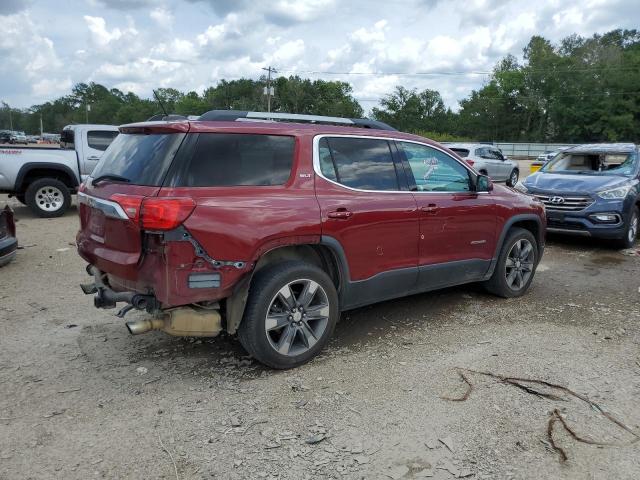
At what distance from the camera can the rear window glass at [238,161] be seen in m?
3.53

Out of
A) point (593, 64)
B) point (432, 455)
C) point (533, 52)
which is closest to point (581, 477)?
point (432, 455)

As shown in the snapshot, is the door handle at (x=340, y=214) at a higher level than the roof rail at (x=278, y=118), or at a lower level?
lower

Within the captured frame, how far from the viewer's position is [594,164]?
377 inches

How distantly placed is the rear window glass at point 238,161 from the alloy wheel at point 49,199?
8930 millimetres

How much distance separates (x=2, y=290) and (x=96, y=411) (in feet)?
11.1

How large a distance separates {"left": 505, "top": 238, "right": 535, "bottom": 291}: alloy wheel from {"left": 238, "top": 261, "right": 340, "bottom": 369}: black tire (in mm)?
2683

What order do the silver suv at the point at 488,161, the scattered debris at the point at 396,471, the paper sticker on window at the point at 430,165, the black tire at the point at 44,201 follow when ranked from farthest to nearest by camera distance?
the silver suv at the point at 488,161, the black tire at the point at 44,201, the paper sticker on window at the point at 430,165, the scattered debris at the point at 396,471

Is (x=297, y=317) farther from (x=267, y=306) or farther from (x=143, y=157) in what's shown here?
(x=143, y=157)

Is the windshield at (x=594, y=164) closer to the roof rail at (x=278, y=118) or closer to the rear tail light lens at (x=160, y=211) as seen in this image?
the roof rail at (x=278, y=118)

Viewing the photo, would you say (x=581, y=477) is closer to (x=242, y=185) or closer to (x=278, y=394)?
(x=278, y=394)

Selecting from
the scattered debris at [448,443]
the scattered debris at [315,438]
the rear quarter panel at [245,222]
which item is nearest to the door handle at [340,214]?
the rear quarter panel at [245,222]

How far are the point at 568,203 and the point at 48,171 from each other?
397 inches

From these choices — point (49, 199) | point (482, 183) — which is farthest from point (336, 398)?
point (49, 199)

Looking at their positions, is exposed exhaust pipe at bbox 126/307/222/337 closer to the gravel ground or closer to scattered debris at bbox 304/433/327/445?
the gravel ground
